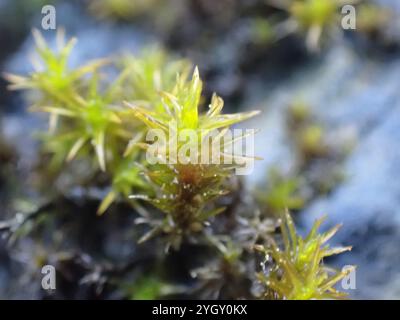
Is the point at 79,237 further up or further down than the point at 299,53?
further down

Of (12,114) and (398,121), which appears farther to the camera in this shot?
(12,114)

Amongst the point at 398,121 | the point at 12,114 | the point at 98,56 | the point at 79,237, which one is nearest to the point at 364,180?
the point at 398,121

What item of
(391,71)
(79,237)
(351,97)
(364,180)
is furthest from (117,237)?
(391,71)

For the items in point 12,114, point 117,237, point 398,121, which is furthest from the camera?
point 12,114
